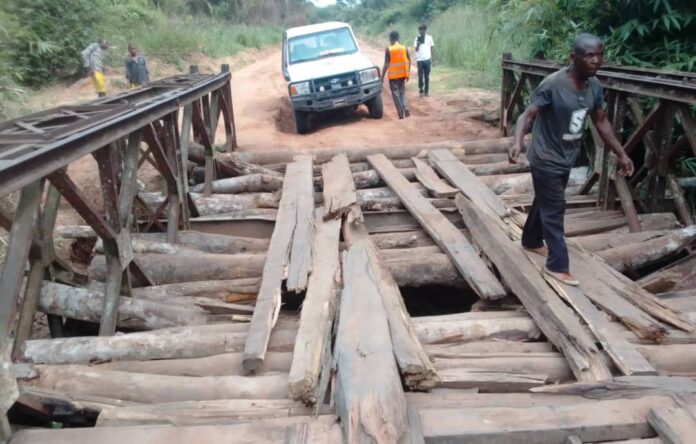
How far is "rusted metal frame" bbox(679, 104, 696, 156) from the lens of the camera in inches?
177

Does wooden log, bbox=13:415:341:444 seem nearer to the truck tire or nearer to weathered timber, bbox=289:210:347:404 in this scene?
weathered timber, bbox=289:210:347:404

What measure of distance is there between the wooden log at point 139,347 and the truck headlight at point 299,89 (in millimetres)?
8767

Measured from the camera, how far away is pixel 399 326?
3.29 m

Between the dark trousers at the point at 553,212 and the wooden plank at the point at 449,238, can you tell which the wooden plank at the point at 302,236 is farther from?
the dark trousers at the point at 553,212

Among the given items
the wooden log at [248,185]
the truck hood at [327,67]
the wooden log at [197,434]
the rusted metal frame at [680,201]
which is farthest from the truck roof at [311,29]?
the wooden log at [197,434]

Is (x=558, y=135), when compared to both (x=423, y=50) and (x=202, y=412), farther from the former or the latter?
(x=423, y=50)

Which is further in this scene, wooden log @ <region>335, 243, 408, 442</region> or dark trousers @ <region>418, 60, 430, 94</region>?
dark trousers @ <region>418, 60, 430, 94</region>

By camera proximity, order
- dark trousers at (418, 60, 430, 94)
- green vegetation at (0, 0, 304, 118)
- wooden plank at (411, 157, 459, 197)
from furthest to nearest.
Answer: dark trousers at (418, 60, 430, 94) → green vegetation at (0, 0, 304, 118) → wooden plank at (411, 157, 459, 197)

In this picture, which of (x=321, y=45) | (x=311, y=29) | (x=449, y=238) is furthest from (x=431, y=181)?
(x=311, y=29)

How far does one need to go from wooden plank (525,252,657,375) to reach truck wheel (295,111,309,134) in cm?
872

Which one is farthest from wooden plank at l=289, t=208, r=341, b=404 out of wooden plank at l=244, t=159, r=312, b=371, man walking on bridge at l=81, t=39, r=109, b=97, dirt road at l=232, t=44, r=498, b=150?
man walking on bridge at l=81, t=39, r=109, b=97

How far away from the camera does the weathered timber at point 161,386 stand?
289 centimetres

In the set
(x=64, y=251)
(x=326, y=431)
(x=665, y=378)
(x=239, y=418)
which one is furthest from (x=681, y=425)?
(x=64, y=251)

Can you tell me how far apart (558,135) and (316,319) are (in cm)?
211
